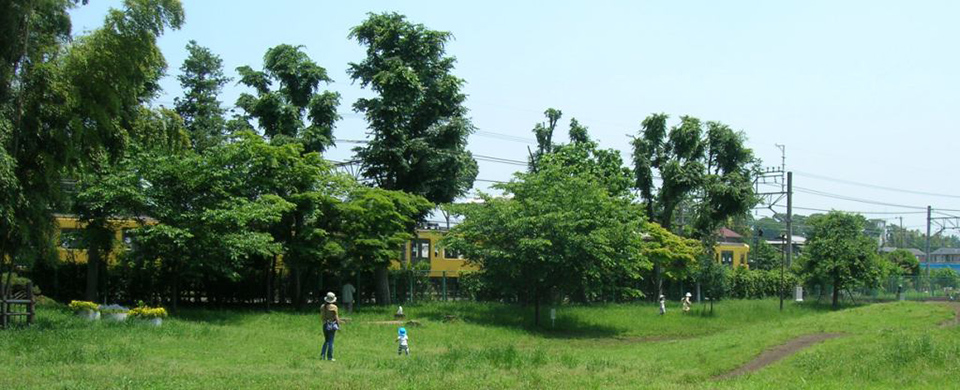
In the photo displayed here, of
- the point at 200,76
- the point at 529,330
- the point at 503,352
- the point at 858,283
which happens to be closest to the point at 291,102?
the point at 200,76

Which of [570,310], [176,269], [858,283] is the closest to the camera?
[176,269]

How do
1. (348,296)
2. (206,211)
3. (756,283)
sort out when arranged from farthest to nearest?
(756,283) → (348,296) → (206,211)

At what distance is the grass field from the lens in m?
14.8

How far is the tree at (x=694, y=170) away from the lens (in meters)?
47.4

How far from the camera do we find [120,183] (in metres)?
26.3

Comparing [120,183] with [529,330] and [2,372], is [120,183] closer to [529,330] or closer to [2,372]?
[2,372]

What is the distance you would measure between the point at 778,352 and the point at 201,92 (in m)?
27.7

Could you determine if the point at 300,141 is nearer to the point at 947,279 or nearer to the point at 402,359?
the point at 402,359

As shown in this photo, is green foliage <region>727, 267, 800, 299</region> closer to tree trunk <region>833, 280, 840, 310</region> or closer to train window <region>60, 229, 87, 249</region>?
tree trunk <region>833, 280, 840, 310</region>

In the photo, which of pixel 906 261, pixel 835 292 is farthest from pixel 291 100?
pixel 906 261

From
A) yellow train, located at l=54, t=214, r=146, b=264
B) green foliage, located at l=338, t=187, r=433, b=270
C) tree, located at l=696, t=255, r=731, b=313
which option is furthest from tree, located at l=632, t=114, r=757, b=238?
yellow train, located at l=54, t=214, r=146, b=264

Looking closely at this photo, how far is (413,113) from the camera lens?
1441 inches

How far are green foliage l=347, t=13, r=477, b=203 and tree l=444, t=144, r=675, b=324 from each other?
2411mm

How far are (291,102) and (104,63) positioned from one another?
658 inches
